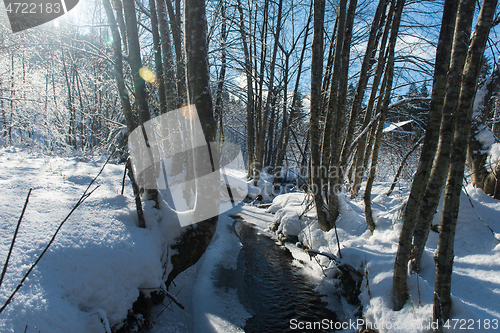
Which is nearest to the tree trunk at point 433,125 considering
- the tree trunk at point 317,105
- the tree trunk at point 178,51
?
the tree trunk at point 317,105

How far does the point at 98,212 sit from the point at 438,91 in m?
3.93

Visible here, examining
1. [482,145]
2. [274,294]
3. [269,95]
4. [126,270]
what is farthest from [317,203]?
[269,95]

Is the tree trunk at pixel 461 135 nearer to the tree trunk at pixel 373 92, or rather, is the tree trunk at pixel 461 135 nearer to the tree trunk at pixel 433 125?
the tree trunk at pixel 433 125

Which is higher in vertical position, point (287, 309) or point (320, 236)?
point (320, 236)

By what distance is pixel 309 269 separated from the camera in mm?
4898

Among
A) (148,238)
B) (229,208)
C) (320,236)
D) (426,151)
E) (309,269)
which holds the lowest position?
(229,208)

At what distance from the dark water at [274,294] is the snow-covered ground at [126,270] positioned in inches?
8.6

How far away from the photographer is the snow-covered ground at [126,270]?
6.13 feet

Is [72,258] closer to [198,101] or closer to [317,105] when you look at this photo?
[198,101]

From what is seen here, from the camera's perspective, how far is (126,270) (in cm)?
248

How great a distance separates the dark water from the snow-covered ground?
8.6 inches

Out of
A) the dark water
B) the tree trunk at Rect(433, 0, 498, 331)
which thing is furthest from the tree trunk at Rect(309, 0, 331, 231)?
the tree trunk at Rect(433, 0, 498, 331)

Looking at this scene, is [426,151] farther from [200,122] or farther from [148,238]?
[148,238]

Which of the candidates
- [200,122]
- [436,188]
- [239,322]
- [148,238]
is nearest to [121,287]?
[148,238]
